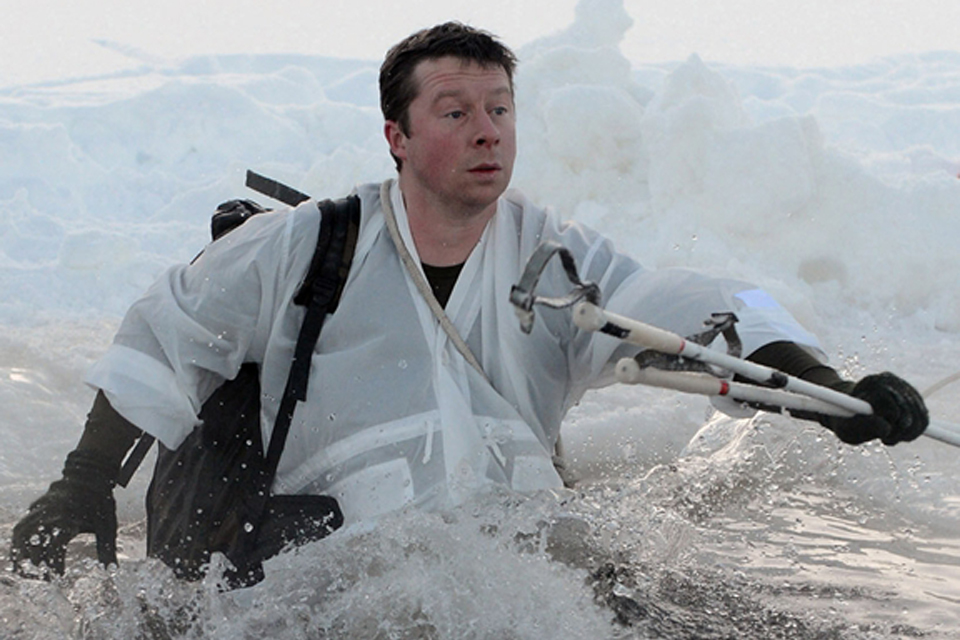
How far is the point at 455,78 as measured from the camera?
9.91 ft

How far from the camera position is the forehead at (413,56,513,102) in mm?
3012

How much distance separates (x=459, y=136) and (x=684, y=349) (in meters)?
1.01

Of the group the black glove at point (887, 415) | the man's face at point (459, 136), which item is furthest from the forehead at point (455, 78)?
the black glove at point (887, 415)

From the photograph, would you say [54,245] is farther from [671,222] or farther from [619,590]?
[619,590]

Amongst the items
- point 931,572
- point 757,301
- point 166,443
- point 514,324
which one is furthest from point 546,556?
point 931,572

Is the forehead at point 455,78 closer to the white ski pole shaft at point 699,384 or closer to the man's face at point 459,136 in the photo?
the man's face at point 459,136

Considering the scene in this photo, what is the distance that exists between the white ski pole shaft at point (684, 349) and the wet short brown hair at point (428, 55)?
43.0 inches

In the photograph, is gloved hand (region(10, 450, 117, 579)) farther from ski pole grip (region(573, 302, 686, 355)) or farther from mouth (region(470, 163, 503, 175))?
ski pole grip (region(573, 302, 686, 355))

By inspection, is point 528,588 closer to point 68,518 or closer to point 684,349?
point 684,349

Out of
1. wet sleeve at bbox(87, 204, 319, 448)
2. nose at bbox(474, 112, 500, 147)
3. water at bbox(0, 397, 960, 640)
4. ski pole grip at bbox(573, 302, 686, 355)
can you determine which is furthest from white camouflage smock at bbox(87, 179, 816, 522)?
ski pole grip at bbox(573, 302, 686, 355)

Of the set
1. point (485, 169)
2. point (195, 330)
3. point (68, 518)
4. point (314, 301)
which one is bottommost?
point (68, 518)

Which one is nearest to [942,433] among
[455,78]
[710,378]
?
[710,378]

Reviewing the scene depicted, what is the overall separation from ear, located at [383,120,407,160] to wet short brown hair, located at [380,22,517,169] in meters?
0.02

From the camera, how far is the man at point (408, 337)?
2.95 meters
